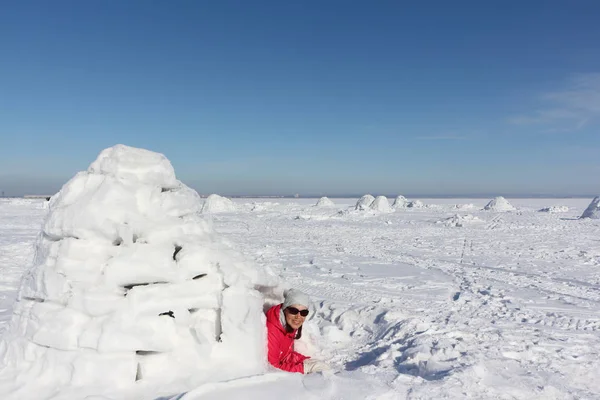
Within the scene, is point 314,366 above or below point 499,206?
below

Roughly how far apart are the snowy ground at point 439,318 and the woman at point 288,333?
42cm

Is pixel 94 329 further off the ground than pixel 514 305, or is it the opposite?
pixel 94 329

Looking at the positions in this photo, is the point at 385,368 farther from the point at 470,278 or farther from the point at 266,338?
the point at 470,278

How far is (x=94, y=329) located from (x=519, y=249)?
1211 centimetres

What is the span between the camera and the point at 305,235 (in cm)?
1634

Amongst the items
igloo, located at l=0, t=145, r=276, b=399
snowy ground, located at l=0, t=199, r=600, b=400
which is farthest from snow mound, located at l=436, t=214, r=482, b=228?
igloo, located at l=0, t=145, r=276, b=399

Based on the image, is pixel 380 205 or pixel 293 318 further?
pixel 380 205

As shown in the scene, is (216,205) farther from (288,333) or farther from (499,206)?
(288,333)

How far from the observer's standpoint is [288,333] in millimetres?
3973

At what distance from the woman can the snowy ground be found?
42 cm

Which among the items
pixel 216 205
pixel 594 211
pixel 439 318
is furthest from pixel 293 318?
pixel 216 205

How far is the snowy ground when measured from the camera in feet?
9.96

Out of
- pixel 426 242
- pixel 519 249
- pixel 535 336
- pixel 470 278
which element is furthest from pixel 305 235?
pixel 535 336

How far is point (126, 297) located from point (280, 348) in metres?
1.41
